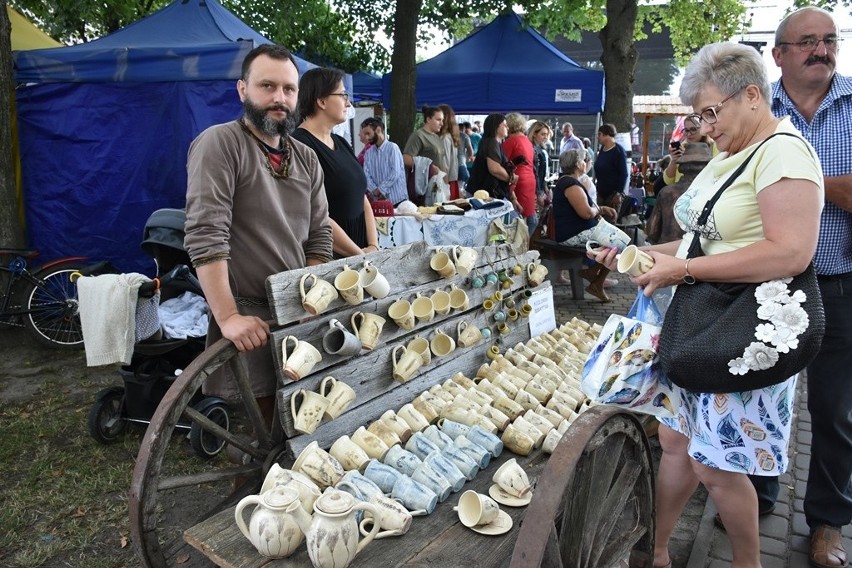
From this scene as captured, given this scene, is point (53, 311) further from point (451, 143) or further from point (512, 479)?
point (451, 143)

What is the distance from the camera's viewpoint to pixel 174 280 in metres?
3.67

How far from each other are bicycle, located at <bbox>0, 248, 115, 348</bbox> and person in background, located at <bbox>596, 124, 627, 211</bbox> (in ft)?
19.7

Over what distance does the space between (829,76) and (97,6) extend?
9.17 m

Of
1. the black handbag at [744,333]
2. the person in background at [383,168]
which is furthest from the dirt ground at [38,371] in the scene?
the person in background at [383,168]

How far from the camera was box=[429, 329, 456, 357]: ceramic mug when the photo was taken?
113 inches

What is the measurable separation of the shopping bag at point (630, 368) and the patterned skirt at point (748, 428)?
154mm

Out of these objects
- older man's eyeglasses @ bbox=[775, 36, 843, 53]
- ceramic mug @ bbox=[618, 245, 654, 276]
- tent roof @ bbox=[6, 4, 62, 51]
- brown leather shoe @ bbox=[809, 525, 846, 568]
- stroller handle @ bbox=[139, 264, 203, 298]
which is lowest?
brown leather shoe @ bbox=[809, 525, 846, 568]

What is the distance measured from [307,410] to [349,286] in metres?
0.52

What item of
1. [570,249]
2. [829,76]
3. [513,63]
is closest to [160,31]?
[570,249]

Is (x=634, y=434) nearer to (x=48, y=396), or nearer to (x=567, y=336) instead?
(x=567, y=336)

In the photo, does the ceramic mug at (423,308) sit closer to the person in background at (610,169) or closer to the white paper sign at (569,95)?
the person in background at (610,169)

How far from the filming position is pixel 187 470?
3.22 meters

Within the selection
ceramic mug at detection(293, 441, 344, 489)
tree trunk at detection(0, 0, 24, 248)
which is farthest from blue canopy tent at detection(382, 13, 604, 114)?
ceramic mug at detection(293, 441, 344, 489)

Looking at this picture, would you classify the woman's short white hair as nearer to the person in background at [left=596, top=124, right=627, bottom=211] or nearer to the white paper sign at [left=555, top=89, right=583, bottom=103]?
the person in background at [left=596, top=124, right=627, bottom=211]
